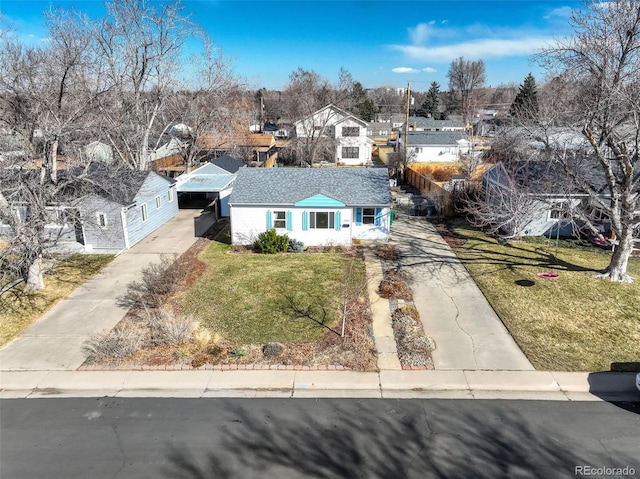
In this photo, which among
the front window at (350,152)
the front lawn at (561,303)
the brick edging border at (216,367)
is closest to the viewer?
the brick edging border at (216,367)

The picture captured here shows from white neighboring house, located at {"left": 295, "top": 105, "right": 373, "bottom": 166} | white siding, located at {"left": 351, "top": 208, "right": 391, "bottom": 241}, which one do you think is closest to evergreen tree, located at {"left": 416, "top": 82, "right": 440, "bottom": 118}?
white neighboring house, located at {"left": 295, "top": 105, "right": 373, "bottom": 166}

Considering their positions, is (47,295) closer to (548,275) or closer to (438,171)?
(548,275)

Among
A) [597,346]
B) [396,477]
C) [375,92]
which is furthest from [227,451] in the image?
[375,92]

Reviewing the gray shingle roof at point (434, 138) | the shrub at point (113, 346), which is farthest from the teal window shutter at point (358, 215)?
the gray shingle roof at point (434, 138)

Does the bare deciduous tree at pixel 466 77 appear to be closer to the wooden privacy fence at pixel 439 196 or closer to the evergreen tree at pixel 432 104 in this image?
the evergreen tree at pixel 432 104

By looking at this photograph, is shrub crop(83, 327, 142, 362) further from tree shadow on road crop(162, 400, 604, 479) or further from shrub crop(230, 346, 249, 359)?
tree shadow on road crop(162, 400, 604, 479)

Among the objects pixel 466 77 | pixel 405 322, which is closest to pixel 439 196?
pixel 405 322

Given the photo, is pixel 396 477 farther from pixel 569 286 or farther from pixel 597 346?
pixel 569 286
